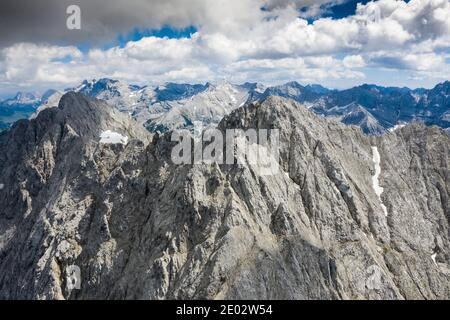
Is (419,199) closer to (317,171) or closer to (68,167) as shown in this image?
(317,171)

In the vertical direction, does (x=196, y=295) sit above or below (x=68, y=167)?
below

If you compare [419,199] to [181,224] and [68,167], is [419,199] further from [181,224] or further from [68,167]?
[68,167]

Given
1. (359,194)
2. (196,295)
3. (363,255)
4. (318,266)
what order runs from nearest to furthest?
(196,295), (318,266), (363,255), (359,194)
